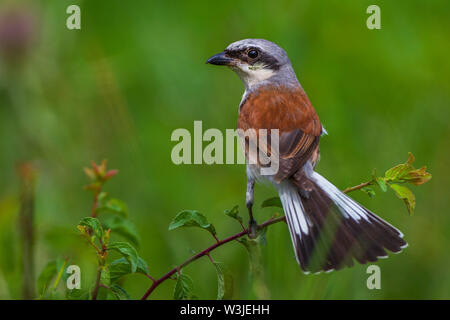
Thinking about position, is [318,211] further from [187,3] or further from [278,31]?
[187,3]

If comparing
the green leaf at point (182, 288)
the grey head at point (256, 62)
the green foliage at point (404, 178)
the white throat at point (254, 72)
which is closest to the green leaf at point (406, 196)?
the green foliage at point (404, 178)

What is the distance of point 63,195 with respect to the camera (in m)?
5.36

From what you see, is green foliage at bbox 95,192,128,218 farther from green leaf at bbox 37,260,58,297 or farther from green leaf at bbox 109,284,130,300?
green leaf at bbox 109,284,130,300

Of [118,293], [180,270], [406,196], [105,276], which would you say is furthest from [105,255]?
[406,196]

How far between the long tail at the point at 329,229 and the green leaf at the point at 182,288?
1.77 ft

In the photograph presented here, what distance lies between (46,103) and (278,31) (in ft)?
6.41

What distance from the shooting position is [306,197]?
3438 mm

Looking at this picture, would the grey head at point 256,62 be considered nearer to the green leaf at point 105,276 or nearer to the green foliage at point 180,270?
the green foliage at point 180,270

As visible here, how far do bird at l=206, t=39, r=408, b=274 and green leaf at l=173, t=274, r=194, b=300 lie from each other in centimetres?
37

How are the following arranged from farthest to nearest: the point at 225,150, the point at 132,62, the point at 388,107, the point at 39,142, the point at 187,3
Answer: the point at 187,3, the point at 132,62, the point at 388,107, the point at 39,142, the point at 225,150

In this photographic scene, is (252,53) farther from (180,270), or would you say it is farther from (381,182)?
(180,270)

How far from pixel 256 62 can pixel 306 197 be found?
4.53 ft

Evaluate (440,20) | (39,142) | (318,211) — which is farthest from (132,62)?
(318,211)

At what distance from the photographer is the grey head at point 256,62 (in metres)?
4.44
